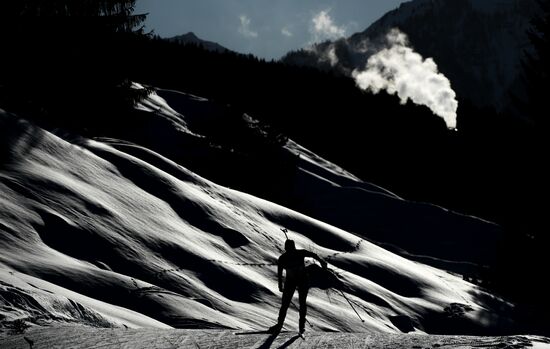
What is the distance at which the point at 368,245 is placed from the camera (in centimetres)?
2133

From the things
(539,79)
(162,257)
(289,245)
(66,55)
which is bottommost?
(162,257)

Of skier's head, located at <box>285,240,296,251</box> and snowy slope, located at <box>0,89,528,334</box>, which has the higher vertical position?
skier's head, located at <box>285,240,296,251</box>

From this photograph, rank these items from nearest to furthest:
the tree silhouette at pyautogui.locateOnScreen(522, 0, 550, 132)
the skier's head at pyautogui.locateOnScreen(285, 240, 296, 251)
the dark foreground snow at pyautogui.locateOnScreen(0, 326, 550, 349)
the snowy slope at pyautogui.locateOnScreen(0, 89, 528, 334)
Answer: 1. the dark foreground snow at pyautogui.locateOnScreen(0, 326, 550, 349)
2. the skier's head at pyautogui.locateOnScreen(285, 240, 296, 251)
3. the snowy slope at pyautogui.locateOnScreen(0, 89, 528, 334)
4. the tree silhouette at pyautogui.locateOnScreen(522, 0, 550, 132)

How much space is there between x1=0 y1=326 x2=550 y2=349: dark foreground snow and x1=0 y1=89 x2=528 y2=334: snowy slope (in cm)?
67

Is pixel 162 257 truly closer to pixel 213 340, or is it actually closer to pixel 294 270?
pixel 294 270

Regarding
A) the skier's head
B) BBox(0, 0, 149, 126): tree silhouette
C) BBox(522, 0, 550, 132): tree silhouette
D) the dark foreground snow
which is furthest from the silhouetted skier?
BBox(522, 0, 550, 132): tree silhouette

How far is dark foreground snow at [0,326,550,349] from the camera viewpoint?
7.74 meters

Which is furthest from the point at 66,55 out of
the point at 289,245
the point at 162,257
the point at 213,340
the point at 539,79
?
the point at 539,79

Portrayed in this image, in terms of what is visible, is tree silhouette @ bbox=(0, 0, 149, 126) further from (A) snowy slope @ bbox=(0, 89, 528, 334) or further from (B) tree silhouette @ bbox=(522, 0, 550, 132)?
(B) tree silhouette @ bbox=(522, 0, 550, 132)

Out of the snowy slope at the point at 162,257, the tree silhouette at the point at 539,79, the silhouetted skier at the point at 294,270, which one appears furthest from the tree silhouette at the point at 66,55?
the tree silhouette at the point at 539,79

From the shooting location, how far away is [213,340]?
28.5 feet

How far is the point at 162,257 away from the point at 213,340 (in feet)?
15.9

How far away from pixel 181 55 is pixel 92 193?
209 ft

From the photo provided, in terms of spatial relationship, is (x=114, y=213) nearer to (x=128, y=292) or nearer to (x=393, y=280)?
(x=128, y=292)
